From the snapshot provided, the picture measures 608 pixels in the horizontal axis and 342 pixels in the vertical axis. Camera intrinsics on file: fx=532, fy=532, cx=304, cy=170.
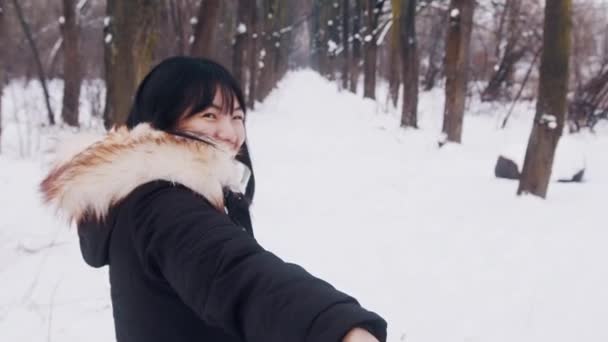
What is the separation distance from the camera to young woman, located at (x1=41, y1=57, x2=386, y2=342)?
94cm

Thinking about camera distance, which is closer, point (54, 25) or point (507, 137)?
point (507, 137)

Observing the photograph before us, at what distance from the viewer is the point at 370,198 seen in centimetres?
697

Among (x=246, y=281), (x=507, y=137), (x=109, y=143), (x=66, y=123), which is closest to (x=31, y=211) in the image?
(x=109, y=143)

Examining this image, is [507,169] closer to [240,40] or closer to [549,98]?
[549,98]

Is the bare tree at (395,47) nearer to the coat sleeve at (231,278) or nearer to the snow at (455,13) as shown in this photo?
the snow at (455,13)

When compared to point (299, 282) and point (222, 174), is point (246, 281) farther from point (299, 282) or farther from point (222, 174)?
point (222, 174)

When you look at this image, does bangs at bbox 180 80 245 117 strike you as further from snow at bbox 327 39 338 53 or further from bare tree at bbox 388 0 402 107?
snow at bbox 327 39 338 53

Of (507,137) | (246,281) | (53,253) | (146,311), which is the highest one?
(246,281)

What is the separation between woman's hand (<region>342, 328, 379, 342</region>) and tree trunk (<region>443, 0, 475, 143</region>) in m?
10.3

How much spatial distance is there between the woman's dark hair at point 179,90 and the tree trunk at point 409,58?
12887 millimetres

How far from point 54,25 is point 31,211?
64.6ft

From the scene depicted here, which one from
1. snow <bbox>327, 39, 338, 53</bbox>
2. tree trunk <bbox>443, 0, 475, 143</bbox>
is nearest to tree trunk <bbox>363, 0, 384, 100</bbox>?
tree trunk <bbox>443, 0, 475, 143</bbox>

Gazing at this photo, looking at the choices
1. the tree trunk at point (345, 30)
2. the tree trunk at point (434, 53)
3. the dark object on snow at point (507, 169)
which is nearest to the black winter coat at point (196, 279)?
the dark object on snow at point (507, 169)

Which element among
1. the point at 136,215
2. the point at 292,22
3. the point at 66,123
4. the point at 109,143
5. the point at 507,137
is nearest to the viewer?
the point at 136,215
